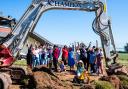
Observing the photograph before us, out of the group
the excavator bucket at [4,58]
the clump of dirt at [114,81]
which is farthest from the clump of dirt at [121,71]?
the excavator bucket at [4,58]

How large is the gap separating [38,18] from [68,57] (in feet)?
16.8

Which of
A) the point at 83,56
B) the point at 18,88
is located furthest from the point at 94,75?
the point at 18,88

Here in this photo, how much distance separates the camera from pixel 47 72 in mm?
21516

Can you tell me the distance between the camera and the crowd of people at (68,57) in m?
28.5

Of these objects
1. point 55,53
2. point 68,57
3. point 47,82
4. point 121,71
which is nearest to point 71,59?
point 68,57

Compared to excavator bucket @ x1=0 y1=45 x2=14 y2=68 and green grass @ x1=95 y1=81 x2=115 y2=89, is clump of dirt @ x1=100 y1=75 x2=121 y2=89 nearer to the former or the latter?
green grass @ x1=95 y1=81 x2=115 y2=89

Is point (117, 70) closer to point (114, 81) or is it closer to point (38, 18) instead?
point (38, 18)

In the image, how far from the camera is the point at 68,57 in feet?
100

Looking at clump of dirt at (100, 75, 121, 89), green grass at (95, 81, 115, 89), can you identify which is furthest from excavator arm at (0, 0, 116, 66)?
clump of dirt at (100, 75, 121, 89)

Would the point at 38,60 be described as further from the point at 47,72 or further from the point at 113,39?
the point at 47,72

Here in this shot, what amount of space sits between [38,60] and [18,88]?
8825 mm

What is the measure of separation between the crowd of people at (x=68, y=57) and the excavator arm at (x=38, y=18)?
1373 millimetres

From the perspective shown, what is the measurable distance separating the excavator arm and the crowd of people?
1.37m

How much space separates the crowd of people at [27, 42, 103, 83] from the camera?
2853cm
